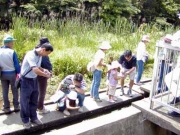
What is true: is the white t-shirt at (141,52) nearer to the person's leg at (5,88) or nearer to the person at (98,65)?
the person at (98,65)

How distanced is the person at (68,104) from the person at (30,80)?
24.7 inches

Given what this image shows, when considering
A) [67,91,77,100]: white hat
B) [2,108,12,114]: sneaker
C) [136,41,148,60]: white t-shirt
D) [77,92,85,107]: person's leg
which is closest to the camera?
[2,108,12,114]: sneaker

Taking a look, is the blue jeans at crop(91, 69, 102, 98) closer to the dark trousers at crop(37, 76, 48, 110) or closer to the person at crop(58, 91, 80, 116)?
the person at crop(58, 91, 80, 116)

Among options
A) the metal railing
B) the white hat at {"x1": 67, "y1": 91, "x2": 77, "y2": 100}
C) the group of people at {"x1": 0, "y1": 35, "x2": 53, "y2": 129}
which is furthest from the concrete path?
the metal railing

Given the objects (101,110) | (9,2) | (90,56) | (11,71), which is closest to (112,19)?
(9,2)

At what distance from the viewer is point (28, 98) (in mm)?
3818

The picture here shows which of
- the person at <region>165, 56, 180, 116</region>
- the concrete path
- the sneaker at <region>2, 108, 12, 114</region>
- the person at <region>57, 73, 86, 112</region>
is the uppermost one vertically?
the person at <region>165, 56, 180, 116</region>

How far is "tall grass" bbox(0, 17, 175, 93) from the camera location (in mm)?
6496

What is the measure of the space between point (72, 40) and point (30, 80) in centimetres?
449

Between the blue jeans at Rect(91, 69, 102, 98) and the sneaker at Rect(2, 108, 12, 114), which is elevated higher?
the blue jeans at Rect(91, 69, 102, 98)

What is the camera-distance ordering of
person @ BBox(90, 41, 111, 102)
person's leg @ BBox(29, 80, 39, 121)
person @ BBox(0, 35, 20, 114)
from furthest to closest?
person @ BBox(90, 41, 111, 102)
person @ BBox(0, 35, 20, 114)
person's leg @ BBox(29, 80, 39, 121)

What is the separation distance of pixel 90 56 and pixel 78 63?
21.3 inches

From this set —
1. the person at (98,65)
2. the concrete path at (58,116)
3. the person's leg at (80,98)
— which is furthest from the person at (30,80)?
the person at (98,65)

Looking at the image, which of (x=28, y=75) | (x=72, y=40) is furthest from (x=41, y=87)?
(x=72, y=40)
